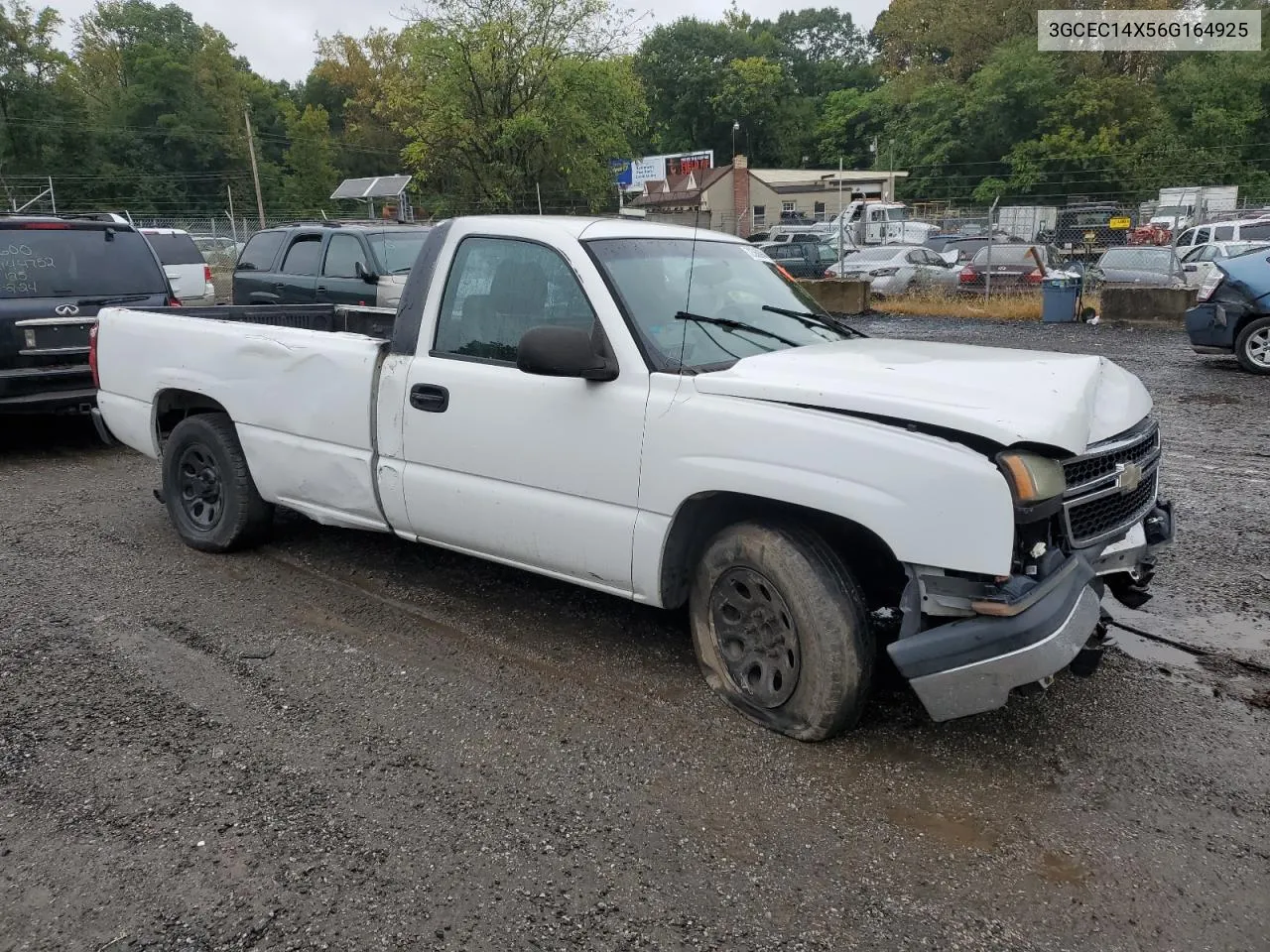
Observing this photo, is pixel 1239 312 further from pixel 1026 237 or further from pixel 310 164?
pixel 310 164

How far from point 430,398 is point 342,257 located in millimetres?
7725

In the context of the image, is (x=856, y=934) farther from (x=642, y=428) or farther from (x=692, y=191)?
(x=692, y=191)

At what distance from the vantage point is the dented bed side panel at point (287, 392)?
14.9ft

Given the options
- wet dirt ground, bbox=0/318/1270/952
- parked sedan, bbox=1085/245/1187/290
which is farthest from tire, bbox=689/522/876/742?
parked sedan, bbox=1085/245/1187/290

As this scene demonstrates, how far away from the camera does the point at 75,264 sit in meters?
7.98

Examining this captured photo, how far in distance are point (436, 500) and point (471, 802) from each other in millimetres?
1528

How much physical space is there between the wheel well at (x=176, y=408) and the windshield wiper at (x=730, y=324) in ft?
9.37

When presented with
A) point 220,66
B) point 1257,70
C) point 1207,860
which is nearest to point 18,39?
point 220,66

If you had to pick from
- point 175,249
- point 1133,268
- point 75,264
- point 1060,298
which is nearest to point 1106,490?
point 75,264

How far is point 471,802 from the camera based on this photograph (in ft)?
10.2

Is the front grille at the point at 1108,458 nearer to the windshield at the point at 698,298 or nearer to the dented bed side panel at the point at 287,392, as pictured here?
the windshield at the point at 698,298

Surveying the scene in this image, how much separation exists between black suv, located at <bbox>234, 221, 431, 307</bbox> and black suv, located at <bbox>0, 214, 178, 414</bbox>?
274cm

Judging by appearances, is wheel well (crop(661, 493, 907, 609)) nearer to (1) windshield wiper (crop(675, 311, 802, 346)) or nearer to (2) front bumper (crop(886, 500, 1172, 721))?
(2) front bumper (crop(886, 500, 1172, 721))

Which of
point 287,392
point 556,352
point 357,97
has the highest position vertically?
point 357,97
